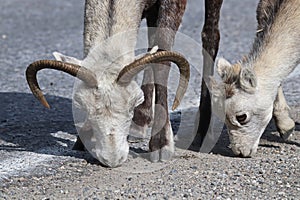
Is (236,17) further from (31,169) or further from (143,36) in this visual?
(31,169)

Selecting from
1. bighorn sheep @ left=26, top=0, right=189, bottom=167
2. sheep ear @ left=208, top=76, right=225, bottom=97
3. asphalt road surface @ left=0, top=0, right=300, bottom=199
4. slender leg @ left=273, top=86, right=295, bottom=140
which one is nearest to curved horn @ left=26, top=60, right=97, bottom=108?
bighorn sheep @ left=26, top=0, right=189, bottom=167

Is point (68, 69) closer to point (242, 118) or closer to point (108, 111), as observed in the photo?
point (108, 111)

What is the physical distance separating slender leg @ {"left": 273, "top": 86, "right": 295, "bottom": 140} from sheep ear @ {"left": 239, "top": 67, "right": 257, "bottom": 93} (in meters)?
1.04

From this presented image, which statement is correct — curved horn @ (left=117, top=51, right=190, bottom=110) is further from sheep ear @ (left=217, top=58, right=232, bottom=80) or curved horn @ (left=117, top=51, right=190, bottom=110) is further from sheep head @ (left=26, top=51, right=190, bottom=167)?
sheep ear @ (left=217, top=58, right=232, bottom=80)

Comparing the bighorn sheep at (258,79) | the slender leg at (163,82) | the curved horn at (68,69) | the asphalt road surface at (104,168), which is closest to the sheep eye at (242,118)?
the bighorn sheep at (258,79)

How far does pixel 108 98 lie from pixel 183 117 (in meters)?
2.76

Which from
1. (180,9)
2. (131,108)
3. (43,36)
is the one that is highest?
(180,9)

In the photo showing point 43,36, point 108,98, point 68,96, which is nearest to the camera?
point 108,98

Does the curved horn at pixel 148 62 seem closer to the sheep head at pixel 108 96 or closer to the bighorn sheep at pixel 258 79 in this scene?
the sheep head at pixel 108 96

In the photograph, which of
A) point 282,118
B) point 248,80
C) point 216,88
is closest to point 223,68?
point 216,88

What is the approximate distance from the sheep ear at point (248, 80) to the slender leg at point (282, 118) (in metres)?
1.04

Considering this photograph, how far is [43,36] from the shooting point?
56.8 ft

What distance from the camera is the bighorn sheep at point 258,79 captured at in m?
9.17

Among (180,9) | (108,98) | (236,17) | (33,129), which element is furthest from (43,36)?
(108,98)
